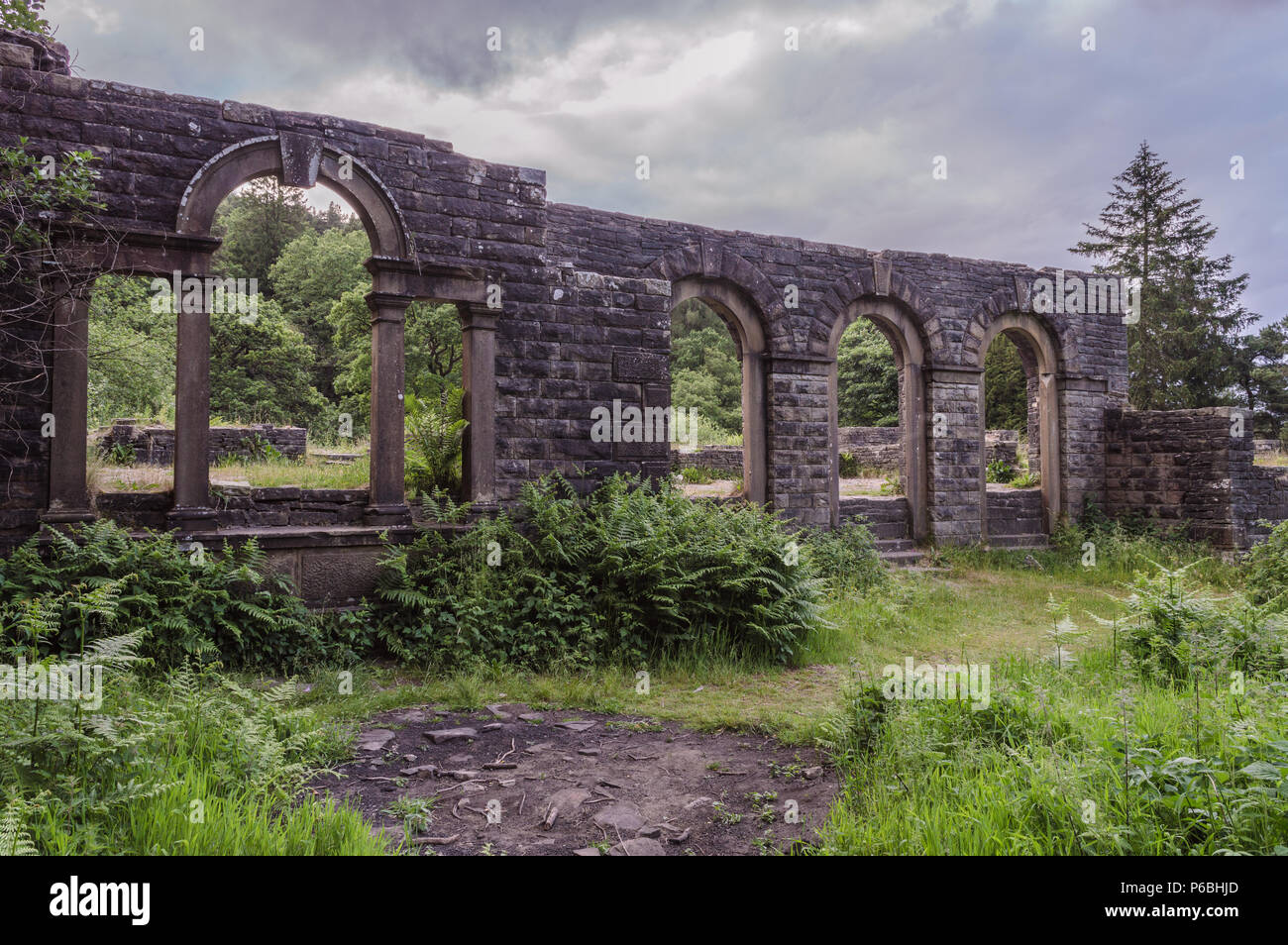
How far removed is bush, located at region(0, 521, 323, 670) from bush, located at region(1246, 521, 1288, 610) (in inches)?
355

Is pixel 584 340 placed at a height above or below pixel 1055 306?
below

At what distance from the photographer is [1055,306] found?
45.3 ft

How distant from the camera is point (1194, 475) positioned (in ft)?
43.4

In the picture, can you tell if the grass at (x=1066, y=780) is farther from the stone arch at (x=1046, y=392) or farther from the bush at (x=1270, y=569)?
the stone arch at (x=1046, y=392)

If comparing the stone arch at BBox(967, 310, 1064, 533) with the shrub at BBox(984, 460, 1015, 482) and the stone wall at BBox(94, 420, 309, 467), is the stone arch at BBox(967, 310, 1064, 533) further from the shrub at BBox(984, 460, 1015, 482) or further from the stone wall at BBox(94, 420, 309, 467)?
the stone wall at BBox(94, 420, 309, 467)

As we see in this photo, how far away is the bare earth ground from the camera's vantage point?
3.42 metres

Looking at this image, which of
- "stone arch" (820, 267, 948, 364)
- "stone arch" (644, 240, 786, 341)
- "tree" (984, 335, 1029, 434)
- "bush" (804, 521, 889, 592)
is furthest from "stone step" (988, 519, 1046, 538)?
"tree" (984, 335, 1029, 434)

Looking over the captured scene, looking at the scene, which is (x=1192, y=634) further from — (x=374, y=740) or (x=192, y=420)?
(x=192, y=420)

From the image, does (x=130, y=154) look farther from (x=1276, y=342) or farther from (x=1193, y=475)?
(x=1276, y=342)

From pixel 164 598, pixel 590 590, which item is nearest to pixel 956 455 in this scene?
pixel 590 590

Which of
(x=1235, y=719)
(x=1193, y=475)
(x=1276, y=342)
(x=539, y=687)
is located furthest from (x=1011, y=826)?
(x=1276, y=342)

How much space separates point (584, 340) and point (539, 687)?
3796 mm

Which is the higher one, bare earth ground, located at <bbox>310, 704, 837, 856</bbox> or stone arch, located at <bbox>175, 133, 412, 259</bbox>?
stone arch, located at <bbox>175, 133, 412, 259</bbox>

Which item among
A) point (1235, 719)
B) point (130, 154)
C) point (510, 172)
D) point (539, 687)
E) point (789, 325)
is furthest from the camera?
point (789, 325)
